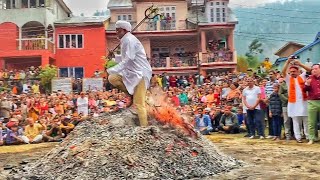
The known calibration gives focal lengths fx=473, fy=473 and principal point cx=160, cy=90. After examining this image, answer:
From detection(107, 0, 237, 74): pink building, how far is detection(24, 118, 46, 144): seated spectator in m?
18.9

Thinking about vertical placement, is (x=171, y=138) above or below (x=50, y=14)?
below

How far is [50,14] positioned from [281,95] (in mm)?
27287

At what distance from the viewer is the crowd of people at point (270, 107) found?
1134 cm

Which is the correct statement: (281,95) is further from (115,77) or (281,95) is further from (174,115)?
(115,77)

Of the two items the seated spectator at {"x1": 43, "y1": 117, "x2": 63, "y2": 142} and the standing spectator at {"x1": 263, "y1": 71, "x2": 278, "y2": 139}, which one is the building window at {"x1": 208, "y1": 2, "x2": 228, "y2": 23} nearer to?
the standing spectator at {"x1": 263, "y1": 71, "x2": 278, "y2": 139}

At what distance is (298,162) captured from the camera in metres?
8.23

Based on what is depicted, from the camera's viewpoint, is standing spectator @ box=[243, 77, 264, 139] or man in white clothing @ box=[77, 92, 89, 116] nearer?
standing spectator @ box=[243, 77, 264, 139]

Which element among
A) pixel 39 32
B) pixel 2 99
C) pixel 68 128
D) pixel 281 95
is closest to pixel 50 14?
pixel 39 32

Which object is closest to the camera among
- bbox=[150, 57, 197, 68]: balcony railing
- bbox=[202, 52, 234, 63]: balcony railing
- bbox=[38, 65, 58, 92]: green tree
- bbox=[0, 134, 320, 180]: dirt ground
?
bbox=[0, 134, 320, 180]: dirt ground

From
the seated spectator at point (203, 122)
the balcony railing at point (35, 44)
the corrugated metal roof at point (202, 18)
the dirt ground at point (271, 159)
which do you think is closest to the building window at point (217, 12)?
the corrugated metal roof at point (202, 18)

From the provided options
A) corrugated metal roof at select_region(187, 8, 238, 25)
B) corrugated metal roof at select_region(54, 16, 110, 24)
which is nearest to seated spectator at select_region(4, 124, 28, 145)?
corrugated metal roof at select_region(54, 16, 110, 24)

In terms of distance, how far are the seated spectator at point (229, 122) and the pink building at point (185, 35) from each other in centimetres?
1784

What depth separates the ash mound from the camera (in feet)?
22.9

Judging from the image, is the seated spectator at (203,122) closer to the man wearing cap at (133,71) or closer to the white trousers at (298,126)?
the white trousers at (298,126)
